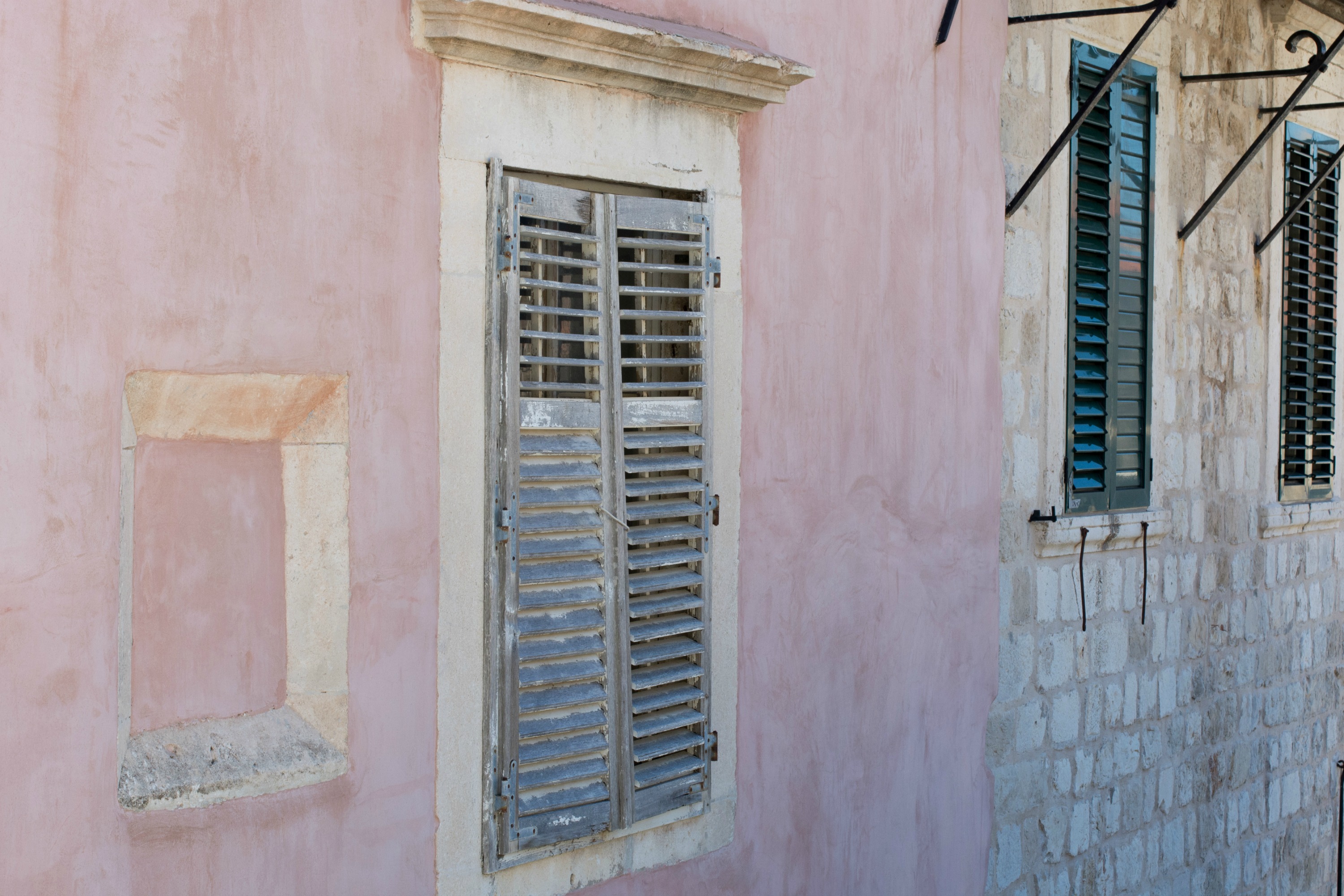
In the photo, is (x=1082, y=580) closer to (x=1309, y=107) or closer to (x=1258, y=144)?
(x=1258, y=144)

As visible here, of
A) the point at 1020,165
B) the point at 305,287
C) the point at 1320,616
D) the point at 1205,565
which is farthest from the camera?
the point at 1320,616

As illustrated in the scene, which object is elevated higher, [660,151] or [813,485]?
[660,151]

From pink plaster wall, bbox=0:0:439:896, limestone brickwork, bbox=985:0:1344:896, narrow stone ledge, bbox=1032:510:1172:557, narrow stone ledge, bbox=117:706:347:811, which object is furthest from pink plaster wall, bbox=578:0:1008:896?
narrow stone ledge, bbox=117:706:347:811

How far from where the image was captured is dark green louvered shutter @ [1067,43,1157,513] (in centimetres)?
573

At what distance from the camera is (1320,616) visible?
26.7 ft

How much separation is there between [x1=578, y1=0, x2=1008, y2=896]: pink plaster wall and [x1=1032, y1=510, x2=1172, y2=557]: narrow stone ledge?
386 millimetres

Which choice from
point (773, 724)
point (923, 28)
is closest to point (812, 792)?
point (773, 724)

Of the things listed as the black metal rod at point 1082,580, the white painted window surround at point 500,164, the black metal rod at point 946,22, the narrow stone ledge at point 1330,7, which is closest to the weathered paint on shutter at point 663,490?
the white painted window surround at point 500,164

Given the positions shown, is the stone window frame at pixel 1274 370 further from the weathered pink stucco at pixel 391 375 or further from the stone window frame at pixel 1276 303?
the weathered pink stucco at pixel 391 375

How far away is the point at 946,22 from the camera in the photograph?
15.7 ft

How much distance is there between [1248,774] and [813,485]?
14.0ft

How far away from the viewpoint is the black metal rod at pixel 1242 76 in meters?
6.20

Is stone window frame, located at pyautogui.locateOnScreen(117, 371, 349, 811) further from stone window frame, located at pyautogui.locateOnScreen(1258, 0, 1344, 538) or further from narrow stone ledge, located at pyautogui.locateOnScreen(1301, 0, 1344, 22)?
narrow stone ledge, located at pyautogui.locateOnScreen(1301, 0, 1344, 22)

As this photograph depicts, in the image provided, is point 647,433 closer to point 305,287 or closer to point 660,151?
point 660,151
